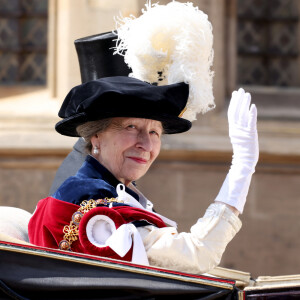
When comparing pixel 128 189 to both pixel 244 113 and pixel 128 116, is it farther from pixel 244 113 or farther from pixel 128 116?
pixel 244 113

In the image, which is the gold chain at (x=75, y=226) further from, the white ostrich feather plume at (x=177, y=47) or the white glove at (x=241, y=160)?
the white ostrich feather plume at (x=177, y=47)

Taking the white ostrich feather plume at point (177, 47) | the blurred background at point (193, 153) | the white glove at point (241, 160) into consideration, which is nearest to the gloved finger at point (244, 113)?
the white glove at point (241, 160)

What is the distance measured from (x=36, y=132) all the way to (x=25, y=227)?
8.61 feet

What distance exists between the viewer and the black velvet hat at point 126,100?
2.27 metres

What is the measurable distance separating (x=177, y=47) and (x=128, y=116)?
0.29m

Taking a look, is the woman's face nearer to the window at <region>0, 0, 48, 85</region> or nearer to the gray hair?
the gray hair

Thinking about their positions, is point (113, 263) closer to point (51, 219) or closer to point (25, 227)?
point (51, 219)

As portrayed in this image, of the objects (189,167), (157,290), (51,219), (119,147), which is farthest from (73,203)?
(189,167)

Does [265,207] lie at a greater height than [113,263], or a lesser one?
lesser

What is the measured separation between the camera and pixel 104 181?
2316 mm

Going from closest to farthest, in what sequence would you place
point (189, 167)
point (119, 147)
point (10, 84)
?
point (119, 147) → point (189, 167) → point (10, 84)

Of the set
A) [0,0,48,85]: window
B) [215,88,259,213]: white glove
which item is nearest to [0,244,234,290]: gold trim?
[215,88,259,213]: white glove

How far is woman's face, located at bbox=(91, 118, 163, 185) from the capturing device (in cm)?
239

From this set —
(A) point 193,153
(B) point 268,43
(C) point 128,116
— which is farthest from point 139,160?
(B) point 268,43
